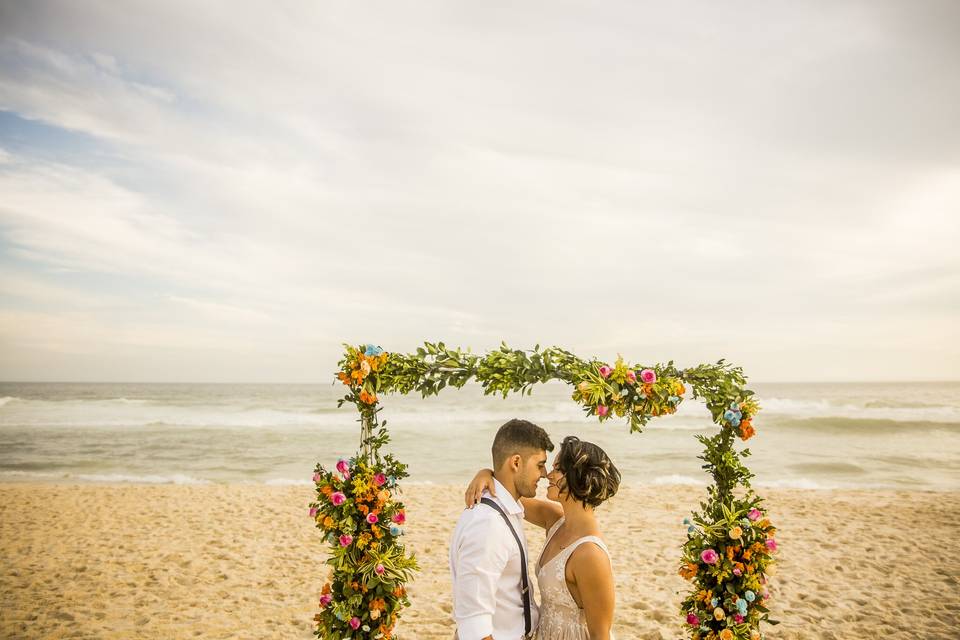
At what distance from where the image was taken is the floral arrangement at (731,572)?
3.95m

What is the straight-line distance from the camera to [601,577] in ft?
9.62

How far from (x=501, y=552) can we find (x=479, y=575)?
0.51 feet

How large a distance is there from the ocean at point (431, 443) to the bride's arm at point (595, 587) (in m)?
11.3

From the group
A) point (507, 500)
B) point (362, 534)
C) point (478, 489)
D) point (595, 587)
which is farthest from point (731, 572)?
point (362, 534)

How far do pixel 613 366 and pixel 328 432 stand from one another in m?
24.5

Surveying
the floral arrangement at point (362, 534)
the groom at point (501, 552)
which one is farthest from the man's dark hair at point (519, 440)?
the floral arrangement at point (362, 534)

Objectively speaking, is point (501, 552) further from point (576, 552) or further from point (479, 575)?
point (576, 552)

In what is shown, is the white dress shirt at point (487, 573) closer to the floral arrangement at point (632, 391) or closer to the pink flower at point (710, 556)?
the floral arrangement at point (632, 391)

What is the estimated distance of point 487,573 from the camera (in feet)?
8.84

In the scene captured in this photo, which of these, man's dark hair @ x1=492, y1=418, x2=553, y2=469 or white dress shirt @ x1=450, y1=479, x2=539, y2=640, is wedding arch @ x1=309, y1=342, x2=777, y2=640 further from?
white dress shirt @ x1=450, y1=479, x2=539, y2=640

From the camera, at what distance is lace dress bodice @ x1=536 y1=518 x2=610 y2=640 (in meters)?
3.14

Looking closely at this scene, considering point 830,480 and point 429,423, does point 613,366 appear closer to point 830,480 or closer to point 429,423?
point 830,480

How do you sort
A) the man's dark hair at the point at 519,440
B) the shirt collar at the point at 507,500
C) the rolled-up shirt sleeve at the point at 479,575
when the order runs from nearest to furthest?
the rolled-up shirt sleeve at the point at 479,575, the shirt collar at the point at 507,500, the man's dark hair at the point at 519,440

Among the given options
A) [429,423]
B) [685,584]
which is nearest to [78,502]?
[685,584]
